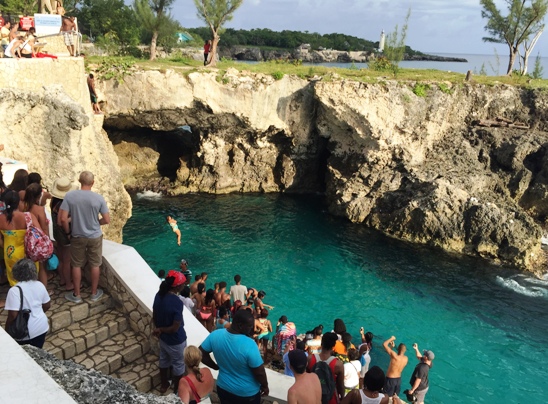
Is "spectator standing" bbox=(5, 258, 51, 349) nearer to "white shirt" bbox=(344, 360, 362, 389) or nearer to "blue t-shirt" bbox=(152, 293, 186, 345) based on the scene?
"blue t-shirt" bbox=(152, 293, 186, 345)

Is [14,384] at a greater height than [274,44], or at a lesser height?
lesser

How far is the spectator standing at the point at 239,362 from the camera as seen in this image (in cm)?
502

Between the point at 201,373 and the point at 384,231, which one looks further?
the point at 384,231

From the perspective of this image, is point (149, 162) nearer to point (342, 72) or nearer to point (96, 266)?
point (342, 72)

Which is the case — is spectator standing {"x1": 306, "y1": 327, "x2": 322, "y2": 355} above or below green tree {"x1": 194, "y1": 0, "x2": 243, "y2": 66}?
below

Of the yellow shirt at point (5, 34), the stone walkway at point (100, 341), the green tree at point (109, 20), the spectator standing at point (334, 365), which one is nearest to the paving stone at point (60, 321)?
the stone walkway at point (100, 341)

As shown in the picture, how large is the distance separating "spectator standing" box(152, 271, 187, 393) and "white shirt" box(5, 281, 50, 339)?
1.43m

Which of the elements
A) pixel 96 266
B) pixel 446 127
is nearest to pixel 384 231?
pixel 446 127

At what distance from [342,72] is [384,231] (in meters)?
10.3

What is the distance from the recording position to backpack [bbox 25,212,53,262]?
6539 mm

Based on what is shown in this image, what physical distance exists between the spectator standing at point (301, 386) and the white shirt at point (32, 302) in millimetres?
3166

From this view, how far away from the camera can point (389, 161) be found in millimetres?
26578

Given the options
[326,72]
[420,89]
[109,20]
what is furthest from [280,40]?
[420,89]

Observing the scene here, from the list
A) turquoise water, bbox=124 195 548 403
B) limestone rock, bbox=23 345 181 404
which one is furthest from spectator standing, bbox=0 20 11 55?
limestone rock, bbox=23 345 181 404
